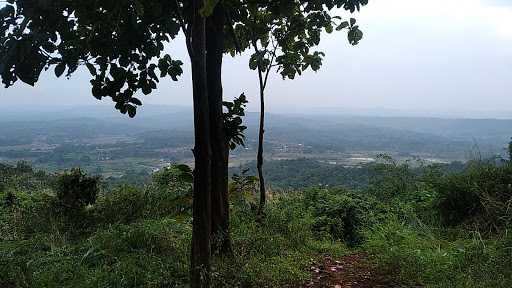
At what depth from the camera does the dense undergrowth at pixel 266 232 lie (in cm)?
425

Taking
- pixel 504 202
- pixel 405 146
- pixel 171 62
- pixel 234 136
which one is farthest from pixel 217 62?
pixel 405 146

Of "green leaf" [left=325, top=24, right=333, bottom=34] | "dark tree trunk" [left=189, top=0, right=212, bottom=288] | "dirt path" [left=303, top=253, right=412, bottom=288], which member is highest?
"green leaf" [left=325, top=24, right=333, bottom=34]

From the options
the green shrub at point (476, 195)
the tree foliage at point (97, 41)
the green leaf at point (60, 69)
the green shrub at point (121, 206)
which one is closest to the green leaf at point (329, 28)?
the tree foliage at point (97, 41)

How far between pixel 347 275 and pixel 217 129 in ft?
6.56

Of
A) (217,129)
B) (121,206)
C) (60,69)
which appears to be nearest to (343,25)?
(217,129)

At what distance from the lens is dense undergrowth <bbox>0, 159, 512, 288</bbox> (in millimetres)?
4246

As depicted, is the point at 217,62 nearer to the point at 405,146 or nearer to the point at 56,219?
the point at 56,219

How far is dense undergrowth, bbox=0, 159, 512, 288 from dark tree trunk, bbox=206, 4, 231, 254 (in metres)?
0.25

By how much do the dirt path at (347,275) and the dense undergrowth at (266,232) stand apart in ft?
0.39

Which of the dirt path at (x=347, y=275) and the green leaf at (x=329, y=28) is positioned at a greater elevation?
the green leaf at (x=329, y=28)

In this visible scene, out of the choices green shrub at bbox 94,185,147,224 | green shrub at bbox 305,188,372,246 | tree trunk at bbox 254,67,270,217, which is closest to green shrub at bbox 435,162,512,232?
green shrub at bbox 305,188,372,246

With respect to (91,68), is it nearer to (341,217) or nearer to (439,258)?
(439,258)

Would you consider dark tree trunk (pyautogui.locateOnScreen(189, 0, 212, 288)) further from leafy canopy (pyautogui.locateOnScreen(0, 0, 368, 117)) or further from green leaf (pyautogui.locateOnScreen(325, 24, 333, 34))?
green leaf (pyautogui.locateOnScreen(325, 24, 333, 34))

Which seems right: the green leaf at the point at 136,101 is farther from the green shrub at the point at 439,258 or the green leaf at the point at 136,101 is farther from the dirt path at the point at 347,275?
the green shrub at the point at 439,258
